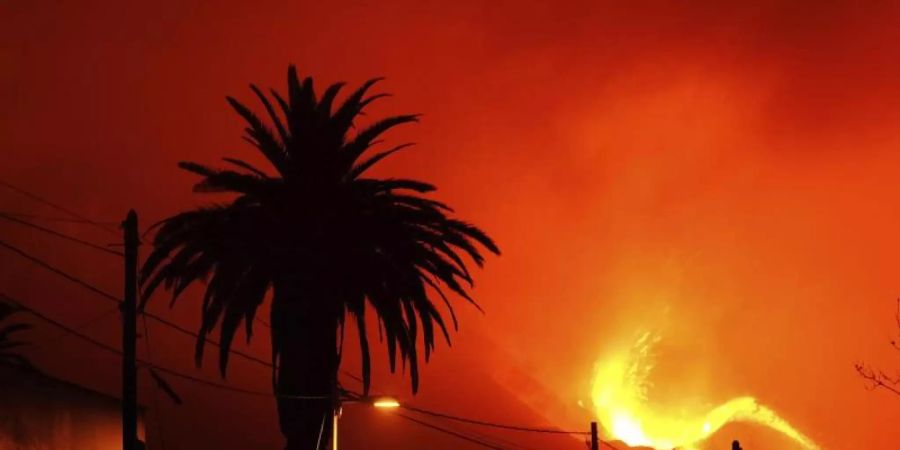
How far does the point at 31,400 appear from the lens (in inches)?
1128

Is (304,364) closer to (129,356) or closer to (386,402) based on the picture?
(386,402)

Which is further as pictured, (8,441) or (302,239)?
(302,239)

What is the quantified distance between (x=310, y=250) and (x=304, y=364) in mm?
3339

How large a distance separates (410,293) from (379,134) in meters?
4.88

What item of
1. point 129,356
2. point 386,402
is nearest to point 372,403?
point 386,402

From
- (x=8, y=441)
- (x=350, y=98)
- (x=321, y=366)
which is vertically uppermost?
(x=350, y=98)

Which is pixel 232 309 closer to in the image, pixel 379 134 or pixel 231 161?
pixel 231 161

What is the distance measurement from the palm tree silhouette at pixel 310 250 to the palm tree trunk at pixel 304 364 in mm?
29

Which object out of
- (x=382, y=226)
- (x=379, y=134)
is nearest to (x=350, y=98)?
(x=379, y=134)

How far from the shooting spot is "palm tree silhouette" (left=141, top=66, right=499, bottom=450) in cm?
3459

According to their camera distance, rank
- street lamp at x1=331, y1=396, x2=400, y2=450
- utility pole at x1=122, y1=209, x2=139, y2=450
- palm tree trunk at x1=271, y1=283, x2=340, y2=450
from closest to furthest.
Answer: utility pole at x1=122, y1=209, x2=139, y2=450 < street lamp at x1=331, y1=396, x2=400, y2=450 < palm tree trunk at x1=271, y1=283, x2=340, y2=450

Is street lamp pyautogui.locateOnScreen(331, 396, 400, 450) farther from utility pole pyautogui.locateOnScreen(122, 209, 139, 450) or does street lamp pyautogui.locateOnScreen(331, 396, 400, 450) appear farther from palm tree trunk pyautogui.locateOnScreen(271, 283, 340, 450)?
utility pole pyautogui.locateOnScreen(122, 209, 139, 450)

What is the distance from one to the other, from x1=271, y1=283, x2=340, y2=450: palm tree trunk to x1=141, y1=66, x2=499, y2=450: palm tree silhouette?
3cm

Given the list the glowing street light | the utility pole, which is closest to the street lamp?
the glowing street light
